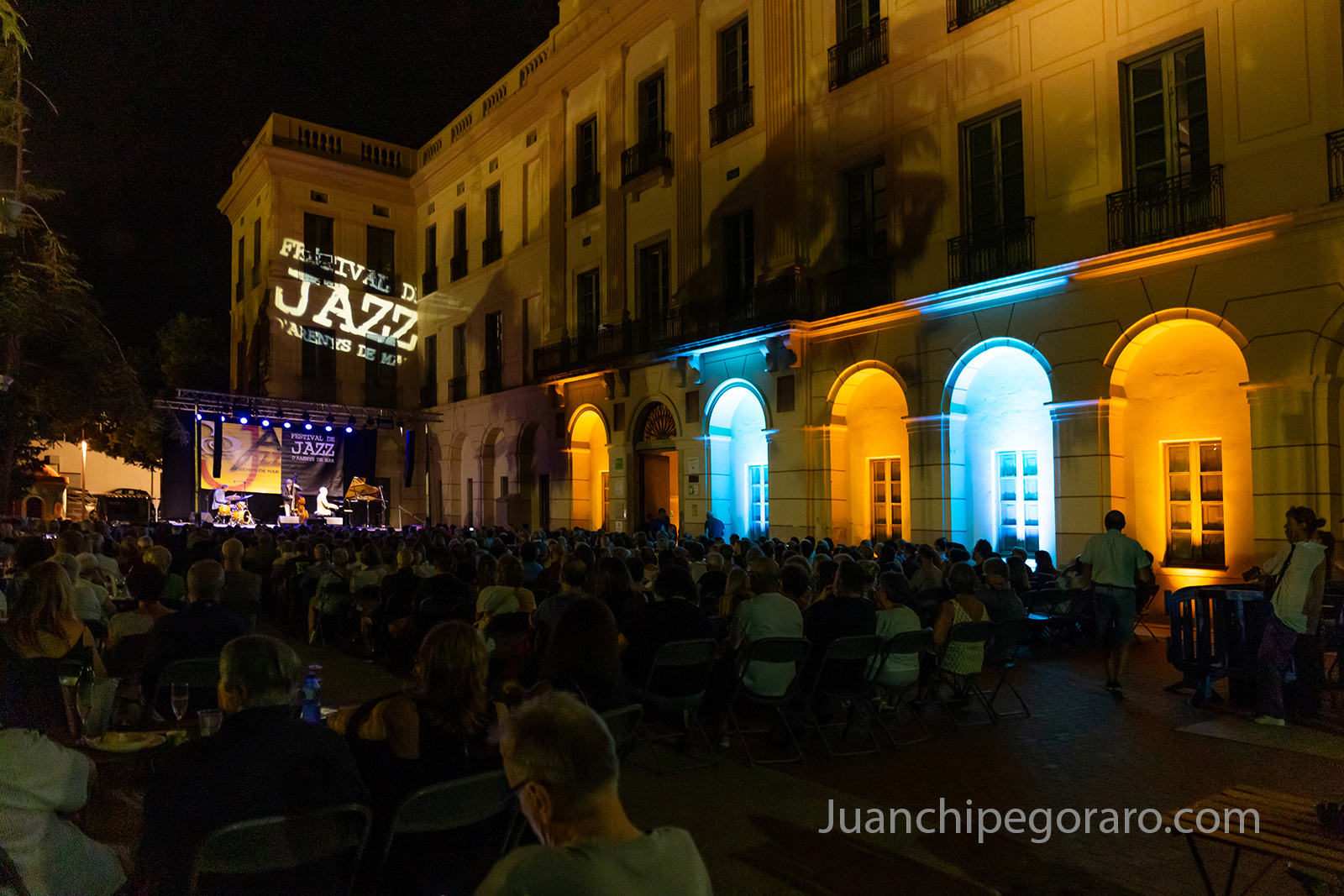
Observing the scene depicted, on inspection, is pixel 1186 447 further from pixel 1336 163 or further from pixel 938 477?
pixel 1336 163

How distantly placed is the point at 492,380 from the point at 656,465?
25.8ft

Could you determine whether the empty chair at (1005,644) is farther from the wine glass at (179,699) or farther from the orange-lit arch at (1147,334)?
the orange-lit arch at (1147,334)

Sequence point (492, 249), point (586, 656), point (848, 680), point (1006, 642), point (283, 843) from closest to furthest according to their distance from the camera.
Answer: point (283, 843)
point (586, 656)
point (848, 680)
point (1006, 642)
point (492, 249)

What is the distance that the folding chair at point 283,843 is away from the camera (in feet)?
7.58

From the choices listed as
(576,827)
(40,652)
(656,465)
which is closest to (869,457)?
(656,465)

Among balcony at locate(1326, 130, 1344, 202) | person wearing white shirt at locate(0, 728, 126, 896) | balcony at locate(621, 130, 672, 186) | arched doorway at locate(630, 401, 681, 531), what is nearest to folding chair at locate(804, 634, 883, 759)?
person wearing white shirt at locate(0, 728, 126, 896)

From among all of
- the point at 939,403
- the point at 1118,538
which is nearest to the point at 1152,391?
the point at 939,403

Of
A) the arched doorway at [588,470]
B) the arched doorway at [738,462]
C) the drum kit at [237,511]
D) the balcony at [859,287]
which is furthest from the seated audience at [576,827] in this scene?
the drum kit at [237,511]

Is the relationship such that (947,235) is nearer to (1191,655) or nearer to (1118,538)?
(1118,538)

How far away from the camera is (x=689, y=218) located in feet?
59.6

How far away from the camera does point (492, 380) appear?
25.2 m

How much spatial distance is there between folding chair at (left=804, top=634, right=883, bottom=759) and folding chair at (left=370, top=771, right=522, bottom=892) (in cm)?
338

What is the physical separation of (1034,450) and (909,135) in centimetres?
568

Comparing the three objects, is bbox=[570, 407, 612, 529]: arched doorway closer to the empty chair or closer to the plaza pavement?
the plaza pavement
